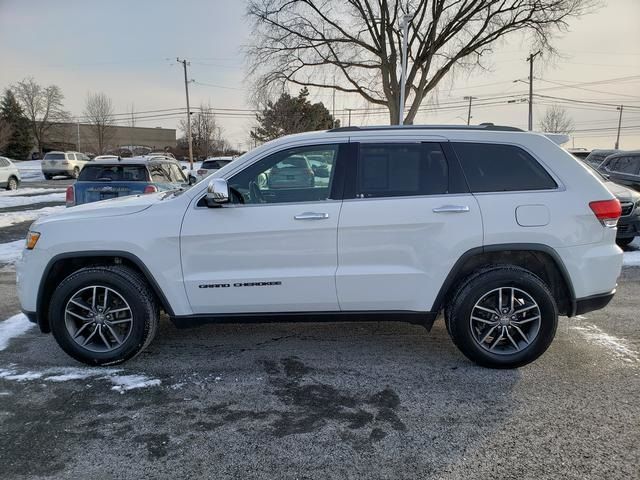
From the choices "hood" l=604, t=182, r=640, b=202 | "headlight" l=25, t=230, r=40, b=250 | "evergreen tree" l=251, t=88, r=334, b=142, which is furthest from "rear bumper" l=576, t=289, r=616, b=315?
"evergreen tree" l=251, t=88, r=334, b=142

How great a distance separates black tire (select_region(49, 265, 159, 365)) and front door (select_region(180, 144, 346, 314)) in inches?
14.7

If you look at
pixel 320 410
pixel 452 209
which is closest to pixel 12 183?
pixel 320 410

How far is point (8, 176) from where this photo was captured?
2241 cm

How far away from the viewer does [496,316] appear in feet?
12.2

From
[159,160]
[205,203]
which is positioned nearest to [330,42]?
[159,160]

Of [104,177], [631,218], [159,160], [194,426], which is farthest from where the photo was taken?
[159,160]

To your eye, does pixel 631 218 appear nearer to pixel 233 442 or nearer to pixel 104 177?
pixel 233 442

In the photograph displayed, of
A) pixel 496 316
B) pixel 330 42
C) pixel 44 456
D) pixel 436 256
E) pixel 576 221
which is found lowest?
pixel 44 456

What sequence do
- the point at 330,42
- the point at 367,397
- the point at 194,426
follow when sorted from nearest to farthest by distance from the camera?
the point at 194,426 < the point at 367,397 < the point at 330,42

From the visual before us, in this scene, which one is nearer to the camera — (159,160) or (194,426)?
(194,426)

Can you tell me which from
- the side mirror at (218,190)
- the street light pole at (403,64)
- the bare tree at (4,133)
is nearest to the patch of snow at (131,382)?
the side mirror at (218,190)

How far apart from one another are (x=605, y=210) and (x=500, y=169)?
32.9 inches

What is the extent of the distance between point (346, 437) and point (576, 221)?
7.71 feet

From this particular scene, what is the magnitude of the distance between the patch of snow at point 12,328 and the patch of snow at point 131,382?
1.46 m
